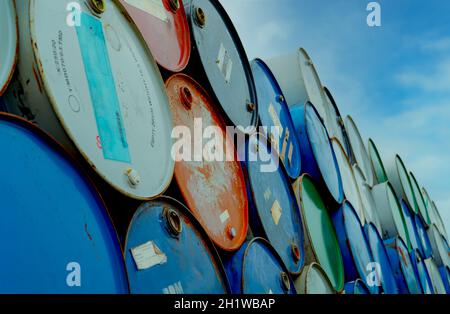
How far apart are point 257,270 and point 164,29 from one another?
3.51ft

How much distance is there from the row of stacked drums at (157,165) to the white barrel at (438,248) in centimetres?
339

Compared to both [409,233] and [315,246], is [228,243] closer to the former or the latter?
[315,246]

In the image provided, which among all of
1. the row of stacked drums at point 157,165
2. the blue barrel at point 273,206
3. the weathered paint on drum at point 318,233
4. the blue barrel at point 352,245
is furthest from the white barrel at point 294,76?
the blue barrel at point 273,206

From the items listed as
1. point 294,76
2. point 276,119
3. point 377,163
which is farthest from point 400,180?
point 276,119

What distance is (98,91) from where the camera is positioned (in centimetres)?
150

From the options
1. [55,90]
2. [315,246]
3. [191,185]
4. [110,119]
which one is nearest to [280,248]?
[315,246]

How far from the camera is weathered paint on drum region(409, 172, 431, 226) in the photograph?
6889mm

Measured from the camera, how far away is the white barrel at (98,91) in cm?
128

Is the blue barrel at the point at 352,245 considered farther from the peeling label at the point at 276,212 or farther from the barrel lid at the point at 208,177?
the barrel lid at the point at 208,177

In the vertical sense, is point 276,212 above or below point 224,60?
below

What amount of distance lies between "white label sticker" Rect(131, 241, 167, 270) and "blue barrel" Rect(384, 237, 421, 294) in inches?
135

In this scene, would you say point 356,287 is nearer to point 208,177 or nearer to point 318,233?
point 318,233
